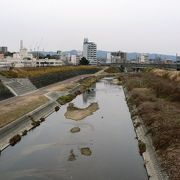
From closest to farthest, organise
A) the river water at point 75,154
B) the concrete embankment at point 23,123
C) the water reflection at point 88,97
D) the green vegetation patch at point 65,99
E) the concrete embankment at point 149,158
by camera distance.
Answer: the concrete embankment at point 149,158
the river water at point 75,154
the concrete embankment at point 23,123
the green vegetation patch at point 65,99
the water reflection at point 88,97

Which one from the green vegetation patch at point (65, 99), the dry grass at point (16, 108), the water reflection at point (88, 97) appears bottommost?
the water reflection at point (88, 97)

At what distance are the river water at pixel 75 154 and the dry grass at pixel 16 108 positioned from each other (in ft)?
6.68

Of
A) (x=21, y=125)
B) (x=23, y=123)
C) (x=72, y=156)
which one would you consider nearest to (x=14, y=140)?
(x=21, y=125)

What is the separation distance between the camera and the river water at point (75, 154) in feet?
59.6

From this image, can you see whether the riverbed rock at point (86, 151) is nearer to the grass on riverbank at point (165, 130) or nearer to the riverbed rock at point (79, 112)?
the grass on riverbank at point (165, 130)

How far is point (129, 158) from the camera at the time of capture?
2105 cm

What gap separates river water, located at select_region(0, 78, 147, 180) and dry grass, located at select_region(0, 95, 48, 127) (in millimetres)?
2037

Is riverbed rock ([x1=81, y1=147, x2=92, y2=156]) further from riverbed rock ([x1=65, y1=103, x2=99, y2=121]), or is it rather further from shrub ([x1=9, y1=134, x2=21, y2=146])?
riverbed rock ([x1=65, y1=103, x2=99, y2=121])

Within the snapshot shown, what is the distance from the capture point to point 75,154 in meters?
21.7

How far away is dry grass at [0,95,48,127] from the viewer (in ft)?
91.9

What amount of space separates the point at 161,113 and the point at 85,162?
32.1 feet

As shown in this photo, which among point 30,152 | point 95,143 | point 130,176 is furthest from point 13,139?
point 130,176

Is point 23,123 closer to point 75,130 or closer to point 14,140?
point 75,130

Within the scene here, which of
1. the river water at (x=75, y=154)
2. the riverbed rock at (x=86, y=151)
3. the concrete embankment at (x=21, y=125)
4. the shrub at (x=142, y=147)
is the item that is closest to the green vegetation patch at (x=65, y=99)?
the concrete embankment at (x=21, y=125)
